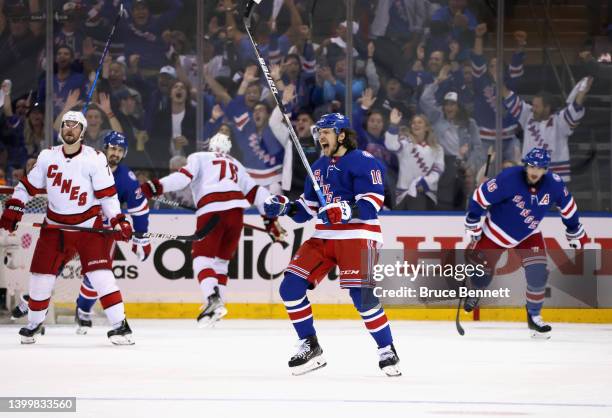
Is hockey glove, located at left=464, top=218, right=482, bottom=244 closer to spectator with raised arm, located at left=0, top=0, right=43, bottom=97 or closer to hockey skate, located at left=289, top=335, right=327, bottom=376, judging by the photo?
hockey skate, located at left=289, top=335, right=327, bottom=376

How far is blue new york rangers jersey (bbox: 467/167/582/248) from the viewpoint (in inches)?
399

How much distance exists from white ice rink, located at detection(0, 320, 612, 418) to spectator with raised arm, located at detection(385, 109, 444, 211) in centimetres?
213

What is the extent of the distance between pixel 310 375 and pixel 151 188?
3709 mm

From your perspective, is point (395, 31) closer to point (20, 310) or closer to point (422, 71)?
point (422, 71)

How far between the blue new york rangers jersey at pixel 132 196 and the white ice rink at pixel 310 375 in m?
0.82

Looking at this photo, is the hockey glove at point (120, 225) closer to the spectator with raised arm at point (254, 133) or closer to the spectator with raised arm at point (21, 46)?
the spectator with raised arm at point (254, 133)

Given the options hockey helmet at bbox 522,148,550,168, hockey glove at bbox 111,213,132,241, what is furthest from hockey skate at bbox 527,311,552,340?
hockey glove at bbox 111,213,132,241

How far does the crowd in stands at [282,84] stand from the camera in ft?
39.8

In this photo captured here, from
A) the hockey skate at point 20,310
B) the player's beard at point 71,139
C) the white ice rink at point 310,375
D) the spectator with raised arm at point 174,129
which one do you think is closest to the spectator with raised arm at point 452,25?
the spectator with raised arm at point 174,129

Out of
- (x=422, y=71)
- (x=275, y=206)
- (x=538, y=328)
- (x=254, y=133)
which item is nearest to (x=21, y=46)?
(x=254, y=133)

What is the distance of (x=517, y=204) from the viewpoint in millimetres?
10195

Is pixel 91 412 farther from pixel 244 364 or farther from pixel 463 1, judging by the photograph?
pixel 463 1

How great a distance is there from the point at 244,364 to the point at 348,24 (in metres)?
5.45

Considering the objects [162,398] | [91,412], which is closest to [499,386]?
[162,398]
